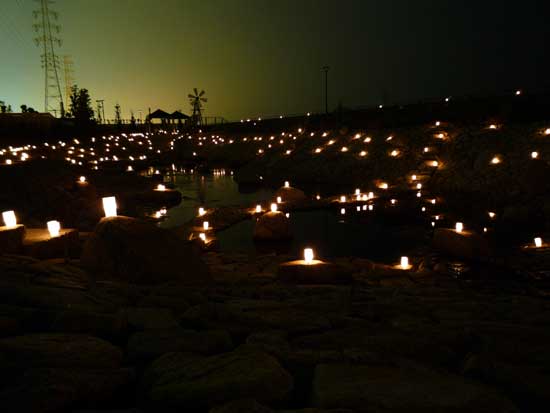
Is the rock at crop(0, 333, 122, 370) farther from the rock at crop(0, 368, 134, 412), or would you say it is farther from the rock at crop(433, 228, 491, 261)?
the rock at crop(433, 228, 491, 261)

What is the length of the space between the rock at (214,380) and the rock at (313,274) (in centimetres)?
459

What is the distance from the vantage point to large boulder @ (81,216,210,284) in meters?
5.25

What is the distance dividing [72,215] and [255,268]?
6.42m

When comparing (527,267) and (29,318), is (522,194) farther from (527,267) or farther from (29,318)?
(29,318)

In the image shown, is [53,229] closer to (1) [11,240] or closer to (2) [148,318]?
(1) [11,240]

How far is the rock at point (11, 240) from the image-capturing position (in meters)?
6.09

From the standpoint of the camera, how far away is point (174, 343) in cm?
250

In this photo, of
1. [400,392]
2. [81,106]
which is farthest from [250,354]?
[81,106]

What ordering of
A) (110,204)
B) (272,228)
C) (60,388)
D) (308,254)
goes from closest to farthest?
(60,388)
(110,204)
(308,254)
(272,228)

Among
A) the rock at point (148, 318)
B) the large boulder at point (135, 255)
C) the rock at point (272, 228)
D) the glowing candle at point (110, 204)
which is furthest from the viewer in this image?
the rock at point (272, 228)

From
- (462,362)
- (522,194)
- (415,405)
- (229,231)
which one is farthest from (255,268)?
(522,194)

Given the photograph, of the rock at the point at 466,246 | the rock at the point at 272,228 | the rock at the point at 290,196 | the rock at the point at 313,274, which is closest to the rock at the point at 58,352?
the rock at the point at 313,274

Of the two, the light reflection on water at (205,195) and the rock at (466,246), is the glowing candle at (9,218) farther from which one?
the rock at (466,246)

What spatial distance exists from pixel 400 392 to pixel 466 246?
772 centimetres
